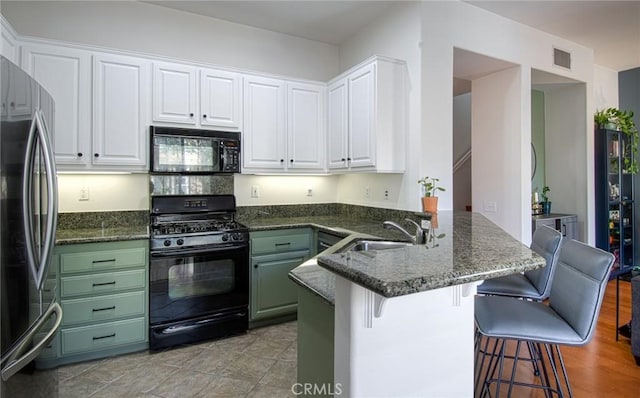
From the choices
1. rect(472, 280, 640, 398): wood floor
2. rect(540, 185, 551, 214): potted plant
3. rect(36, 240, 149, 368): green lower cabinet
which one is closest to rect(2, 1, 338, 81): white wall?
rect(36, 240, 149, 368): green lower cabinet

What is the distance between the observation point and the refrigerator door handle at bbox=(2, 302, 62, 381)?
1308mm

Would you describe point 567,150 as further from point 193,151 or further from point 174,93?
point 174,93

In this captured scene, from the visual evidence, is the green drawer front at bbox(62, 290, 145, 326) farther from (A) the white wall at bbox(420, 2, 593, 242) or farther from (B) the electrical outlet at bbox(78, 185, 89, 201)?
(A) the white wall at bbox(420, 2, 593, 242)

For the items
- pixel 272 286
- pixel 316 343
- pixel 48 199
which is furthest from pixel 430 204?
pixel 48 199

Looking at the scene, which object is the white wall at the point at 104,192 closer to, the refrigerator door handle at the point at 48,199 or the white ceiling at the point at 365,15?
the refrigerator door handle at the point at 48,199

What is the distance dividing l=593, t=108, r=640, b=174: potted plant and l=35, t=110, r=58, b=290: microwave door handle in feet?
18.7

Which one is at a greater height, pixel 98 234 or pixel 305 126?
pixel 305 126

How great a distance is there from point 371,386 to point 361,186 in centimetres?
282

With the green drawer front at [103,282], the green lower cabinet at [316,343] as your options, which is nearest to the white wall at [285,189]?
the green drawer front at [103,282]

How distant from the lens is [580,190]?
176 inches

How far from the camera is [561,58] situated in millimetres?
4031

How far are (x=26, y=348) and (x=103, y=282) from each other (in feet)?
3.90

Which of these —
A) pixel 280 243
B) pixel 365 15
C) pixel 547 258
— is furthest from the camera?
pixel 365 15

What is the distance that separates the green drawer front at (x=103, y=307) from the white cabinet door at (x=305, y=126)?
5.88 feet
